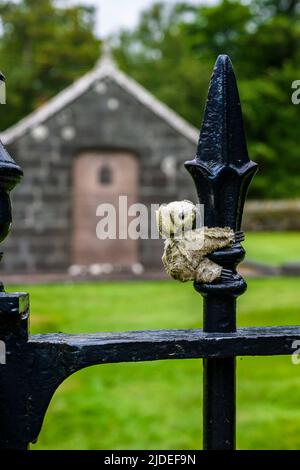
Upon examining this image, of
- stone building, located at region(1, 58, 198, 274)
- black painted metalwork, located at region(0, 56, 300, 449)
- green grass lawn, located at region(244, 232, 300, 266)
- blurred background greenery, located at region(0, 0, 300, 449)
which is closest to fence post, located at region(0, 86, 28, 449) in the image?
black painted metalwork, located at region(0, 56, 300, 449)

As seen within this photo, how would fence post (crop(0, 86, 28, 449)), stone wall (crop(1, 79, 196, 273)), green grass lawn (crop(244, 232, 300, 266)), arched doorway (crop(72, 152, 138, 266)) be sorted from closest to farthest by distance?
fence post (crop(0, 86, 28, 449))
stone wall (crop(1, 79, 196, 273))
arched doorway (crop(72, 152, 138, 266))
green grass lawn (crop(244, 232, 300, 266))

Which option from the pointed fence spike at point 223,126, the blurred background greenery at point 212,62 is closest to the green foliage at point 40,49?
the blurred background greenery at point 212,62

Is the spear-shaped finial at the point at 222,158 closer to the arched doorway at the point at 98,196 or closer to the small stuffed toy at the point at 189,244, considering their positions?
the small stuffed toy at the point at 189,244

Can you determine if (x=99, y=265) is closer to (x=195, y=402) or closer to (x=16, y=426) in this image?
(x=195, y=402)

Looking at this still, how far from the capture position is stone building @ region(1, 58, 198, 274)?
12.1 metres

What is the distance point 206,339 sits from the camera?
4.41ft

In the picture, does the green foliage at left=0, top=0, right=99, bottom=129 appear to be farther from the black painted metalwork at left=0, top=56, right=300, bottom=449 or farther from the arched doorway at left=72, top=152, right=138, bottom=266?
the black painted metalwork at left=0, top=56, right=300, bottom=449

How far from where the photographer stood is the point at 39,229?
477 inches

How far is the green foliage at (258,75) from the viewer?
97.4ft

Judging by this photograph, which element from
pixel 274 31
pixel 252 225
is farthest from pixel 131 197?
pixel 274 31

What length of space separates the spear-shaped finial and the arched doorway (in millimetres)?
10730

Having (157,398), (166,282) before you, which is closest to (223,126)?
(157,398)
